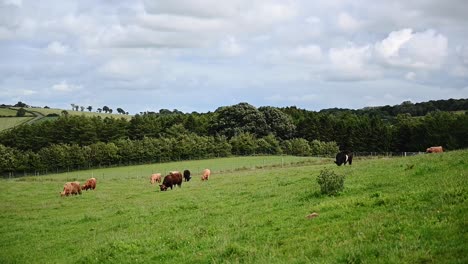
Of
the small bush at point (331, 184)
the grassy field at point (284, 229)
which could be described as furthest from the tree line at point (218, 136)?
the small bush at point (331, 184)

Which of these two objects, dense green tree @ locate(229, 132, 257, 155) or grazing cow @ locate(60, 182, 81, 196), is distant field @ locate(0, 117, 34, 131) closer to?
dense green tree @ locate(229, 132, 257, 155)

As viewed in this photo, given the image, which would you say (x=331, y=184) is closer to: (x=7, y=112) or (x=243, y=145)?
(x=243, y=145)

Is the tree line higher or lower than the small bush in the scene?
higher

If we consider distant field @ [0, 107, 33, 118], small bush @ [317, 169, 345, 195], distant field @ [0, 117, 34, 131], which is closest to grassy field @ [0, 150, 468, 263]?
small bush @ [317, 169, 345, 195]

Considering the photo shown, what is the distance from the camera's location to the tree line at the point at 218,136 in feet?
312

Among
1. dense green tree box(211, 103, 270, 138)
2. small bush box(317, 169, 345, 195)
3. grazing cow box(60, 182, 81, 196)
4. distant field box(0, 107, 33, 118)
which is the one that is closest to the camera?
small bush box(317, 169, 345, 195)

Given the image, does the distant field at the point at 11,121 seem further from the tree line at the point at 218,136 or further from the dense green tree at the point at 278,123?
the dense green tree at the point at 278,123

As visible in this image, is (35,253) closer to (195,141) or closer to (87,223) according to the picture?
(87,223)

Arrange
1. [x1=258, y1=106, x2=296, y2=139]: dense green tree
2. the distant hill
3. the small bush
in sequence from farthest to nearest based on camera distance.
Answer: the distant hill < [x1=258, y1=106, x2=296, y2=139]: dense green tree < the small bush

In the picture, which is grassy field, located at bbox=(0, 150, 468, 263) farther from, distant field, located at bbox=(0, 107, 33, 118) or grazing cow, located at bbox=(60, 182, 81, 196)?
distant field, located at bbox=(0, 107, 33, 118)

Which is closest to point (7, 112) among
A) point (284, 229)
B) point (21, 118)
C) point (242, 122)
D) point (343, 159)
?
point (21, 118)

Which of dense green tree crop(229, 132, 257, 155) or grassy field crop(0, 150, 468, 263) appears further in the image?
dense green tree crop(229, 132, 257, 155)

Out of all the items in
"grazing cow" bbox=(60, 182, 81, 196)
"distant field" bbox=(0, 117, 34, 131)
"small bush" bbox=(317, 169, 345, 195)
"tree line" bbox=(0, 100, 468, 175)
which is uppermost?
"distant field" bbox=(0, 117, 34, 131)

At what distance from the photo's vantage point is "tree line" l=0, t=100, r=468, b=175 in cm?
9519
